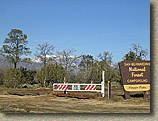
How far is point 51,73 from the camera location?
1623 inches

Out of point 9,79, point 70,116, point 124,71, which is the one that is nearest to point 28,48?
point 9,79

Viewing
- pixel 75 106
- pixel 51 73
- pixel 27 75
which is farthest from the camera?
pixel 27 75

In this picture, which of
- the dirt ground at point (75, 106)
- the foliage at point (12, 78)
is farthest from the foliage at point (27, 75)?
the dirt ground at point (75, 106)

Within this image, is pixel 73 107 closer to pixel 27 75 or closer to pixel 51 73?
pixel 51 73

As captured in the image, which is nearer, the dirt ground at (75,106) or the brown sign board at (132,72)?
the dirt ground at (75,106)

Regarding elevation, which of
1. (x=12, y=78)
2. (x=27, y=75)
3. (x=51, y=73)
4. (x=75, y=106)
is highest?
(x=51, y=73)

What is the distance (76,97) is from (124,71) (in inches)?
155

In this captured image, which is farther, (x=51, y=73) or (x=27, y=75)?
(x=27, y=75)

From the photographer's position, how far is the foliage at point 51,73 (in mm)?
40625

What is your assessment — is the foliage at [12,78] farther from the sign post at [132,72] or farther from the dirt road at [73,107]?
the sign post at [132,72]

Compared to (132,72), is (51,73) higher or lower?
higher

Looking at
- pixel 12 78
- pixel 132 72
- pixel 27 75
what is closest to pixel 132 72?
pixel 132 72

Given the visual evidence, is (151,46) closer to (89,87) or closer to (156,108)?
(156,108)

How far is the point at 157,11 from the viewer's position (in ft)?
26.2
